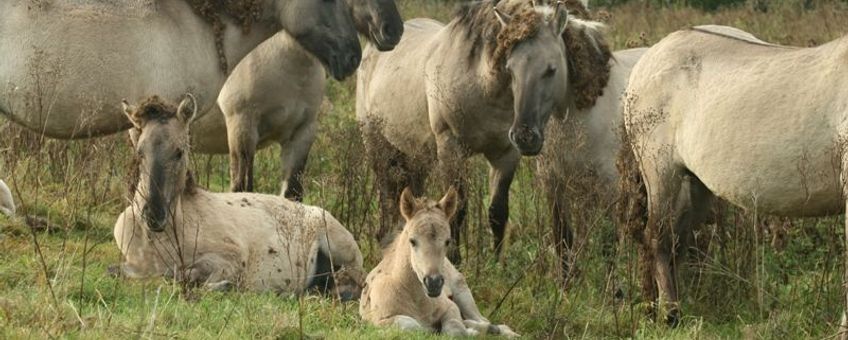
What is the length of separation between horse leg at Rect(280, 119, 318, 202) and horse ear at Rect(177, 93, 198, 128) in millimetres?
2748

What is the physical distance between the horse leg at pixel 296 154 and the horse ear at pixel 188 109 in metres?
2.75

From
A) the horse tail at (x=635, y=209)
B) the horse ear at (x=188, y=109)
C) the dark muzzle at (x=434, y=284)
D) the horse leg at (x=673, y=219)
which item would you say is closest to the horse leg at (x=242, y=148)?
the horse ear at (x=188, y=109)

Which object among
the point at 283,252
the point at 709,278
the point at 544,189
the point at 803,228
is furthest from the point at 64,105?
the point at 803,228

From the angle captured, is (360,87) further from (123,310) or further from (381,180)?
(123,310)

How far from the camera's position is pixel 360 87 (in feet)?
37.2

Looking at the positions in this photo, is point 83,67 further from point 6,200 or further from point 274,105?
point 274,105

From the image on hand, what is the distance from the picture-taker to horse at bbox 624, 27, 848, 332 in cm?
674

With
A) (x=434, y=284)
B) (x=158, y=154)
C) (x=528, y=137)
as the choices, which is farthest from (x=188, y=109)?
(x=528, y=137)

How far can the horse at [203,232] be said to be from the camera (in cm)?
716

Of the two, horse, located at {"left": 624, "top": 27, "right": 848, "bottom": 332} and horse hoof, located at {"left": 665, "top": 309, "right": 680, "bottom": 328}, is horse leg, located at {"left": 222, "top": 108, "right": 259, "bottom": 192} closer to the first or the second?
A: horse, located at {"left": 624, "top": 27, "right": 848, "bottom": 332}

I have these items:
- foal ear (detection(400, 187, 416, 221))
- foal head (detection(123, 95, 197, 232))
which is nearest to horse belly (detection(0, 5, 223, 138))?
foal head (detection(123, 95, 197, 232))

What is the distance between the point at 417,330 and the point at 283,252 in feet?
4.46

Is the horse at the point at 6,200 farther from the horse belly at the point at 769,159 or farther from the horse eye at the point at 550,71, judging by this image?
the horse belly at the point at 769,159

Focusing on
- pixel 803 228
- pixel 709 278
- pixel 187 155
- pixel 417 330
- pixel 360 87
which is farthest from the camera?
pixel 360 87
